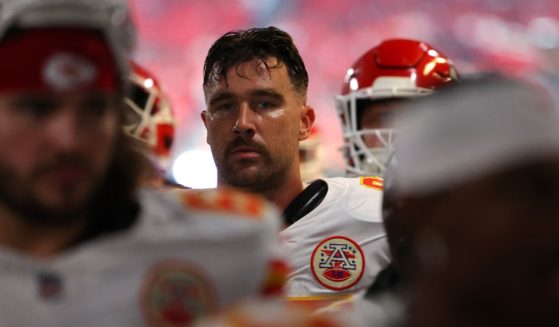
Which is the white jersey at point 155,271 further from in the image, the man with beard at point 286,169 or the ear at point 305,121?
the ear at point 305,121

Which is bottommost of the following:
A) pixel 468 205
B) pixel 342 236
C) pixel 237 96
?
pixel 342 236

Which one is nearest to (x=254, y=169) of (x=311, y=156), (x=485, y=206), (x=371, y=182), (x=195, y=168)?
(x=371, y=182)

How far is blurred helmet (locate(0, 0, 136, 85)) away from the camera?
1.23 meters

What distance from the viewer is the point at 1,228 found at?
1.25m

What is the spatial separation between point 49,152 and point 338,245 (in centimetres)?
143

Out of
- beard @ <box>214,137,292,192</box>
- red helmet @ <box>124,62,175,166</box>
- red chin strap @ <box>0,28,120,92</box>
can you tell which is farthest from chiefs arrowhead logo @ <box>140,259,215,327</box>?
red helmet @ <box>124,62,175,166</box>

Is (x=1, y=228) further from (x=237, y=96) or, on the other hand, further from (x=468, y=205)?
(x=237, y=96)

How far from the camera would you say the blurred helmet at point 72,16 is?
1.23 m

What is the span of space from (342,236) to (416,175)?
57.4 inches

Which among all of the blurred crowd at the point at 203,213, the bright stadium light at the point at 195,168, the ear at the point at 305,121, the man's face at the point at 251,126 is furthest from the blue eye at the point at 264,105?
the bright stadium light at the point at 195,168

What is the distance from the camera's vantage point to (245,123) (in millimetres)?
2516

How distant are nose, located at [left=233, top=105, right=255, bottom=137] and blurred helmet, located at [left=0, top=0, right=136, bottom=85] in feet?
3.97

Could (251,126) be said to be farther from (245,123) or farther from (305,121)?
(305,121)

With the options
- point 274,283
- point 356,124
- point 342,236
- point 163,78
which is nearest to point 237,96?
point 342,236
